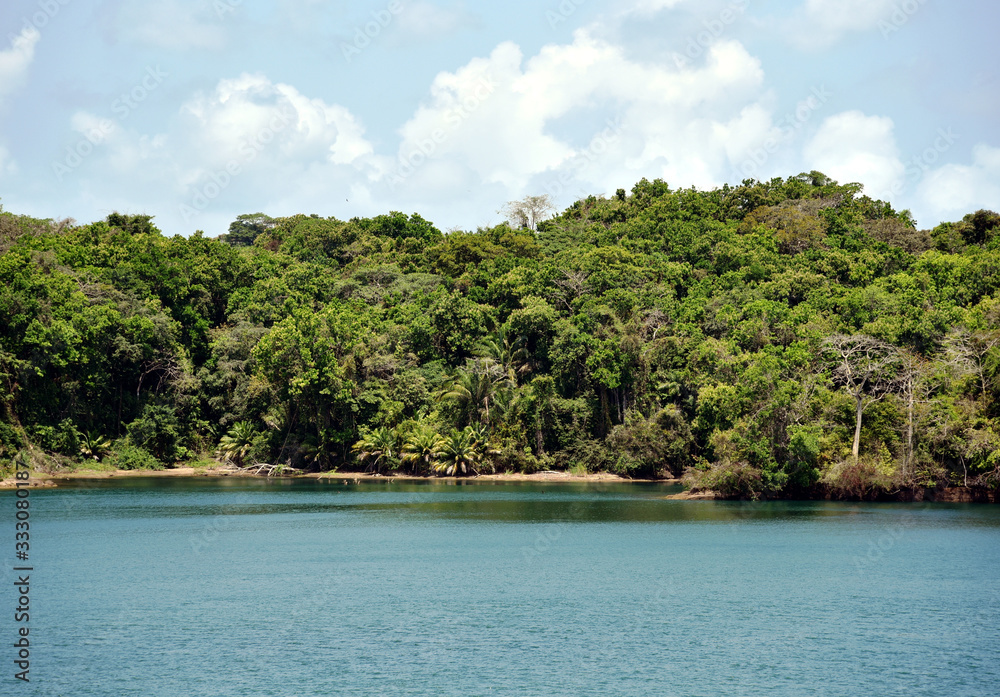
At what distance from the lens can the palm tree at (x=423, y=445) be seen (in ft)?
187

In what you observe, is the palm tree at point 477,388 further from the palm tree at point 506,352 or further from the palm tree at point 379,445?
the palm tree at point 379,445

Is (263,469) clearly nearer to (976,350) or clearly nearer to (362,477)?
(362,477)

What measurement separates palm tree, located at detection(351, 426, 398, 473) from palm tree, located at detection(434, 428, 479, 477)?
3.10 meters

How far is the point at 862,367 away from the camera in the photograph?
1682 inches

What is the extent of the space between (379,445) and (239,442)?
10.0 meters

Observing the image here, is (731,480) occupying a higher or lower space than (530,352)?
lower

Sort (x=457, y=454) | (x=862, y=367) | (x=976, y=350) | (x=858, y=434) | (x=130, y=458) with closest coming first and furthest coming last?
(x=976, y=350) < (x=858, y=434) < (x=862, y=367) < (x=457, y=454) < (x=130, y=458)

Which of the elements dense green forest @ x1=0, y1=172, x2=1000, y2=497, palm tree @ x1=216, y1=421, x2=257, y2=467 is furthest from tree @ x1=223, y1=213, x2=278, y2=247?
palm tree @ x1=216, y1=421, x2=257, y2=467

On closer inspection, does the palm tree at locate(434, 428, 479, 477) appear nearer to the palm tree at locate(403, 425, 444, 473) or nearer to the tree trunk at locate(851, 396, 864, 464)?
the palm tree at locate(403, 425, 444, 473)

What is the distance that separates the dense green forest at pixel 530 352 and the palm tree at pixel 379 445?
165 mm

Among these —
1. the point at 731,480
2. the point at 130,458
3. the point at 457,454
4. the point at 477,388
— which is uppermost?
the point at 477,388
